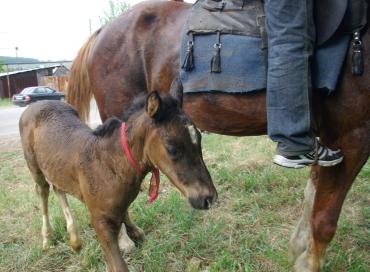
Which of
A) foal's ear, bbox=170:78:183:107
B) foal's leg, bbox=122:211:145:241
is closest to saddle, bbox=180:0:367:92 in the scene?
foal's ear, bbox=170:78:183:107

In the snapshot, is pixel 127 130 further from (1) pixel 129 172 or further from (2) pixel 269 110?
(2) pixel 269 110

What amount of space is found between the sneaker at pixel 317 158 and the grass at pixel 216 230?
0.83 m

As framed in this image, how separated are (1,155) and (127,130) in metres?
5.63

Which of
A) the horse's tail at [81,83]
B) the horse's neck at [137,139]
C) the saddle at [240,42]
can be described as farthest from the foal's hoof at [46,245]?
the saddle at [240,42]

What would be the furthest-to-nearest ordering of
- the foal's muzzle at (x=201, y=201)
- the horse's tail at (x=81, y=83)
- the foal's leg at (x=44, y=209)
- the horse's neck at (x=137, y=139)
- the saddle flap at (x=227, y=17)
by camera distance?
the horse's tail at (x=81, y=83) → the foal's leg at (x=44, y=209) → the saddle flap at (x=227, y=17) → the horse's neck at (x=137, y=139) → the foal's muzzle at (x=201, y=201)

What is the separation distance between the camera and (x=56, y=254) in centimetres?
314

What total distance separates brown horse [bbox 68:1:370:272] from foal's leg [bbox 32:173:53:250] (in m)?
0.79

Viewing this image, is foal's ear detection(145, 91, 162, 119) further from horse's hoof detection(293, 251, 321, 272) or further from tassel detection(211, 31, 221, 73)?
horse's hoof detection(293, 251, 321, 272)

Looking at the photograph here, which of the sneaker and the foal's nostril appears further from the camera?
the sneaker

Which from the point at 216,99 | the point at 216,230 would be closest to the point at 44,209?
the point at 216,230

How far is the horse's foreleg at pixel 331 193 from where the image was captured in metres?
2.42

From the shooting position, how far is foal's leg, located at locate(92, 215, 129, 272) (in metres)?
2.32

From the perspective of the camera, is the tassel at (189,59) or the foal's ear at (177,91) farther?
the tassel at (189,59)

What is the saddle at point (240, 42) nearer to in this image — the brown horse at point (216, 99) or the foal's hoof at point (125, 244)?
the brown horse at point (216, 99)
